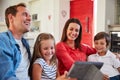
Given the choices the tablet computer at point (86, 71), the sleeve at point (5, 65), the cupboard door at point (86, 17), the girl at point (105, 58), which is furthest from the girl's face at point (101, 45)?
the cupboard door at point (86, 17)

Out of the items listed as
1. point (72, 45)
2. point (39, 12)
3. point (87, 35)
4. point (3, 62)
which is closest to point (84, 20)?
point (87, 35)

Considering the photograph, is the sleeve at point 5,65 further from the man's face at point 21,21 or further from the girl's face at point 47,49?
the girl's face at point 47,49

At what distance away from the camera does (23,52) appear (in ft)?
5.15

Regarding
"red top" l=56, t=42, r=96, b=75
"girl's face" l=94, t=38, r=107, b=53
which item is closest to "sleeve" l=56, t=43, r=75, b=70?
"red top" l=56, t=42, r=96, b=75

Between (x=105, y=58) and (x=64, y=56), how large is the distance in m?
0.45

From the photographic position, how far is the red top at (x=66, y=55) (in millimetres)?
1866

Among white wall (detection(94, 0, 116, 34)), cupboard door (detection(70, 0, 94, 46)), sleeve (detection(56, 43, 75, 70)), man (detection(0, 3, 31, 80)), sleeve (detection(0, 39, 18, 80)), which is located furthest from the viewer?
cupboard door (detection(70, 0, 94, 46))

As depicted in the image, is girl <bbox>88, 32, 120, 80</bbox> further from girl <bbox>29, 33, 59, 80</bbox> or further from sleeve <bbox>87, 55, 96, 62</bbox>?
girl <bbox>29, 33, 59, 80</bbox>

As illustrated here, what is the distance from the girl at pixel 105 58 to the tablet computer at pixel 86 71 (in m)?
0.47

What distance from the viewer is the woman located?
6.17ft

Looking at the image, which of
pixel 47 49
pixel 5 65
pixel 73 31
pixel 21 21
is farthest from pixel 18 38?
pixel 73 31

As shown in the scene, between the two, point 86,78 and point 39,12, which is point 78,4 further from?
point 86,78

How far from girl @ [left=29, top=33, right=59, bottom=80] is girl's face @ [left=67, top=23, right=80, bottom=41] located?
286 millimetres

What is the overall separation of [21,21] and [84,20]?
5278 millimetres
